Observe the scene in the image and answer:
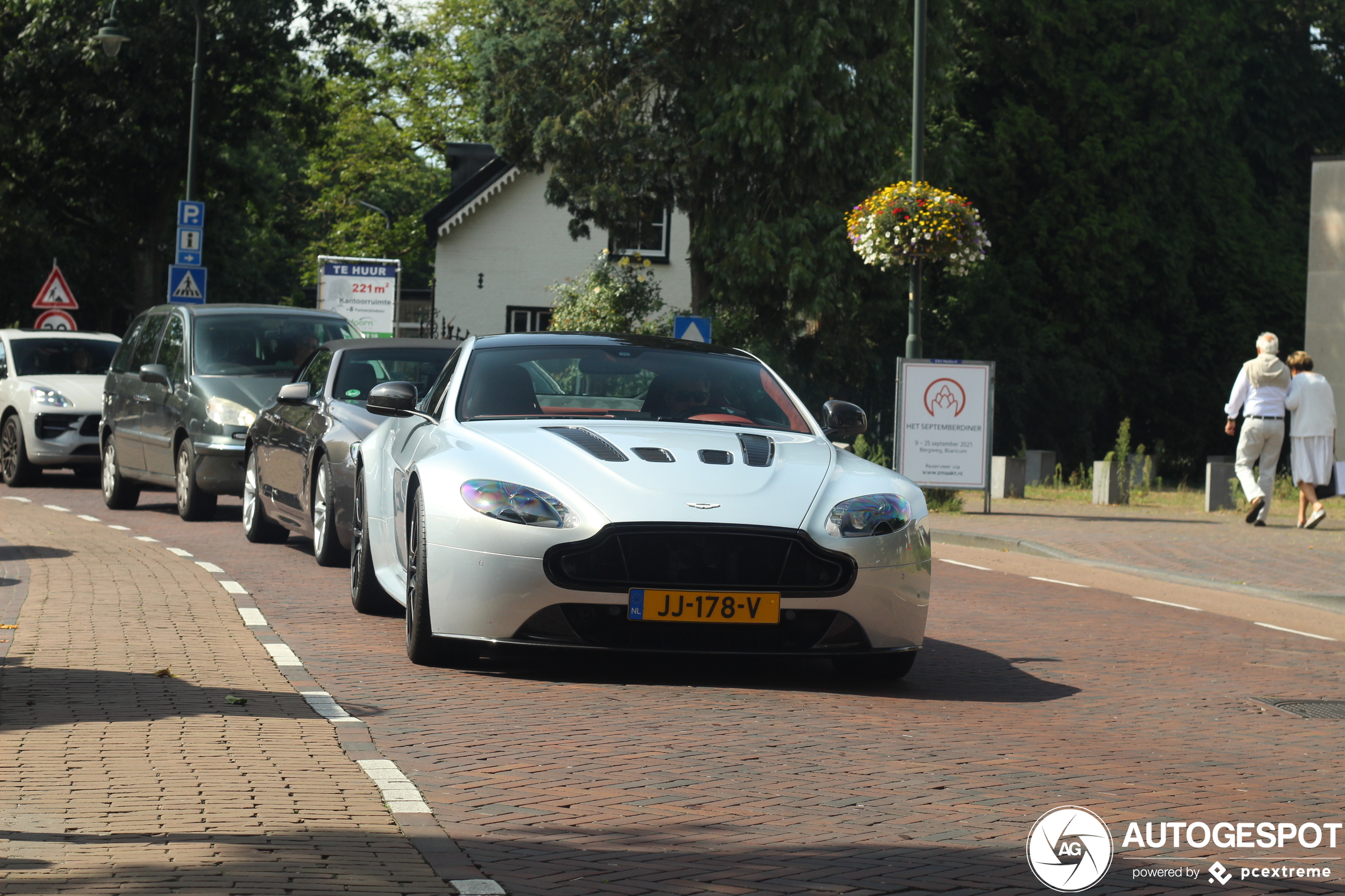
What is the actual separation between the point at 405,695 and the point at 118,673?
4.15 ft

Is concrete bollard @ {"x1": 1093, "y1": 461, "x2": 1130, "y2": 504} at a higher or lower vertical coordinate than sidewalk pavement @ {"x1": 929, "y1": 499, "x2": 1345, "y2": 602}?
higher

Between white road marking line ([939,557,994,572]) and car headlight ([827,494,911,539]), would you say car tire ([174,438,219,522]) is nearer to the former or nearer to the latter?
white road marking line ([939,557,994,572])

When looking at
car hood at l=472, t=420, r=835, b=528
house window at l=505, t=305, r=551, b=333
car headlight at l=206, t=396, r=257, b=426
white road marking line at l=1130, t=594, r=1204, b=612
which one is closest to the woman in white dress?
white road marking line at l=1130, t=594, r=1204, b=612

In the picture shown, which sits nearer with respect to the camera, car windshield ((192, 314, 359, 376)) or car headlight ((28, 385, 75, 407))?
car windshield ((192, 314, 359, 376))

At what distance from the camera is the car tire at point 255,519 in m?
14.2

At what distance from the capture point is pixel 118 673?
7.38 meters

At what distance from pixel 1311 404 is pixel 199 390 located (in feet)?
39.8

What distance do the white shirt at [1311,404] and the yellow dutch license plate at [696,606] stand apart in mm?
14162

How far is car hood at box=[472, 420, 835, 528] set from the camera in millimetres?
7180

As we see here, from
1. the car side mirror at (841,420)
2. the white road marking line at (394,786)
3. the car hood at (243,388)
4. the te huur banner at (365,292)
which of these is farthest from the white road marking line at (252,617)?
the te huur banner at (365,292)

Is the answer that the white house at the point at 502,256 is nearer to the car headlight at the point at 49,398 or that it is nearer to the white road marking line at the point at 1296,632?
the car headlight at the point at 49,398

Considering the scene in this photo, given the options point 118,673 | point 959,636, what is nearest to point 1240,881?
point 118,673

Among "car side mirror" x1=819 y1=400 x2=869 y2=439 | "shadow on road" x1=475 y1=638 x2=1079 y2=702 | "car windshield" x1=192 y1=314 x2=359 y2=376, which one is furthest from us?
"car windshield" x1=192 y1=314 x2=359 y2=376

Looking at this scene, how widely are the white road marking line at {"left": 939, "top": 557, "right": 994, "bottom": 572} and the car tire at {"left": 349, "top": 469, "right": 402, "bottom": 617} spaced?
19.8 feet
